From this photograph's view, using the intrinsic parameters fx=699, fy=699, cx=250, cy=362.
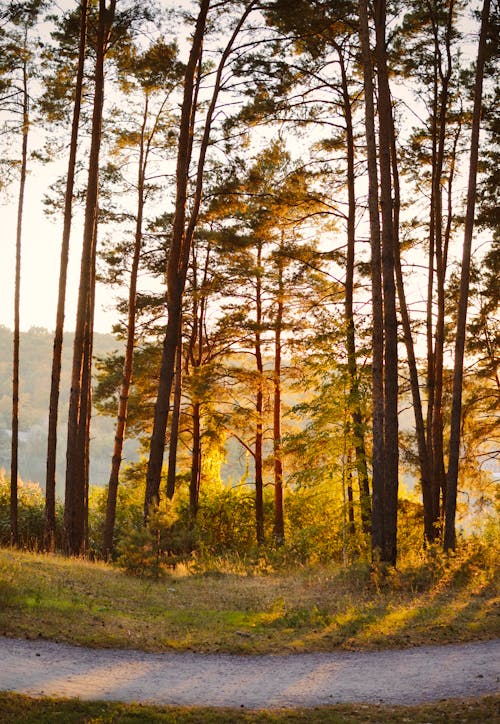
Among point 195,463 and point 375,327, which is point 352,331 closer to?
point 375,327

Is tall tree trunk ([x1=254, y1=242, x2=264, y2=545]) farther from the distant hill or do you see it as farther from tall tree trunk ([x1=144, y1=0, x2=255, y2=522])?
the distant hill

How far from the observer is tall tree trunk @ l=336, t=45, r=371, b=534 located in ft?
49.6

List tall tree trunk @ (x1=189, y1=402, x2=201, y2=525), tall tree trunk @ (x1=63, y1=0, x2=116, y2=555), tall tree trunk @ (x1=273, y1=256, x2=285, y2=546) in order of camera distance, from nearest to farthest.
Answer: tall tree trunk @ (x1=63, y1=0, x2=116, y2=555), tall tree trunk @ (x1=273, y1=256, x2=285, y2=546), tall tree trunk @ (x1=189, y1=402, x2=201, y2=525)

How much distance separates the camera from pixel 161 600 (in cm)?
1016

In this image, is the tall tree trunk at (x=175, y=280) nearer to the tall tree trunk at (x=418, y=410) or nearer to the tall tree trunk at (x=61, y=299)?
the tall tree trunk at (x=61, y=299)

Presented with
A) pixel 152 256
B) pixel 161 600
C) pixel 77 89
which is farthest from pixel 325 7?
pixel 161 600

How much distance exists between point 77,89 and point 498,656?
14.8 metres

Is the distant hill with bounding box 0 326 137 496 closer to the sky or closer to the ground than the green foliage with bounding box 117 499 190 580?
closer to the sky

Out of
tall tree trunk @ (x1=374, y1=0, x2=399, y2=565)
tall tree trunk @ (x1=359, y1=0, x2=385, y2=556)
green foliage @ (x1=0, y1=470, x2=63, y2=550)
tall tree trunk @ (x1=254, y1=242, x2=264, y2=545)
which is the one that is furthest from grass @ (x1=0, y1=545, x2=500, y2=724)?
green foliage @ (x1=0, y1=470, x2=63, y2=550)

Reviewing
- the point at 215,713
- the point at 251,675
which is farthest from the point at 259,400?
the point at 215,713

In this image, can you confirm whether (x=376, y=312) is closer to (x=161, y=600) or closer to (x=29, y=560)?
(x=161, y=600)

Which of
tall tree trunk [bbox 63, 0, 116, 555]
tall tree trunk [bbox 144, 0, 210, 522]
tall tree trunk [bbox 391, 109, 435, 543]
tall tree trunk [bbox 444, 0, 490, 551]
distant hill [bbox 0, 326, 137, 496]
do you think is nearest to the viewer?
tall tree trunk [bbox 444, 0, 490, 551]

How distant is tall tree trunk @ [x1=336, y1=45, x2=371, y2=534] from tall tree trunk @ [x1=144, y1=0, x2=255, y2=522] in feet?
10.4

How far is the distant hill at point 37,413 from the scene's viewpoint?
105 m
